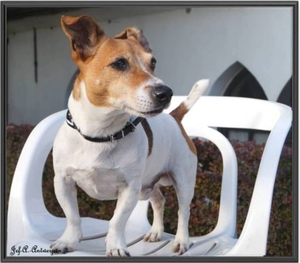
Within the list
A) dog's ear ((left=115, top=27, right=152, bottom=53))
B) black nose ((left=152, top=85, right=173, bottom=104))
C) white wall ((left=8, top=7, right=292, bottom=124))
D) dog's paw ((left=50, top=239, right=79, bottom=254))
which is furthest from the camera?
white wall ((left=8, top=7, right=292, bottom=124))

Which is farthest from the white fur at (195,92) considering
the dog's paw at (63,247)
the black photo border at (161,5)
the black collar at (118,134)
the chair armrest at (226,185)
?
the dog's paw at (63,247)

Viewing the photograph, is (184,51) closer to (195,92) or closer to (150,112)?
(195,92)

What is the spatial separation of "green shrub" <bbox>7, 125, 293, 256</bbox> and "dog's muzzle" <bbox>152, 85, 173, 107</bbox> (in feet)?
1.43

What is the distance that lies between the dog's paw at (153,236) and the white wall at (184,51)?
34 centimetres

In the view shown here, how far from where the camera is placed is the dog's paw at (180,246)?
1.55 metres

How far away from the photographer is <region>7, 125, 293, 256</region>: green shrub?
1.65m

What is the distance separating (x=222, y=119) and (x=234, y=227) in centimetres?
29

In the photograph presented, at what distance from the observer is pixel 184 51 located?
1.73 meters

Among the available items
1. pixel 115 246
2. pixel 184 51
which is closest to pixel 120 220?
pixel 115 246

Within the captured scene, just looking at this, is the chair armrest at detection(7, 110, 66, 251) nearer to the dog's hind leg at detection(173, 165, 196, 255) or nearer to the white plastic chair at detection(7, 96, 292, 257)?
the white plastic chair at detection(7, 96, 292, 257)

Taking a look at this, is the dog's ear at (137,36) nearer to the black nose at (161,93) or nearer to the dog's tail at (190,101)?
the black nose at (161,93)

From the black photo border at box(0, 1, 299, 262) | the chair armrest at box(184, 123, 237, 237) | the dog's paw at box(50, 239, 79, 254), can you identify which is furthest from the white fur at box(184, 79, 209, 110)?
the dog's paw at box(50, 239, 79, 254)

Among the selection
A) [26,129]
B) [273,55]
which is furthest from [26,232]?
[273,55]

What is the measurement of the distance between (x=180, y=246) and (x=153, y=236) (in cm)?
8
